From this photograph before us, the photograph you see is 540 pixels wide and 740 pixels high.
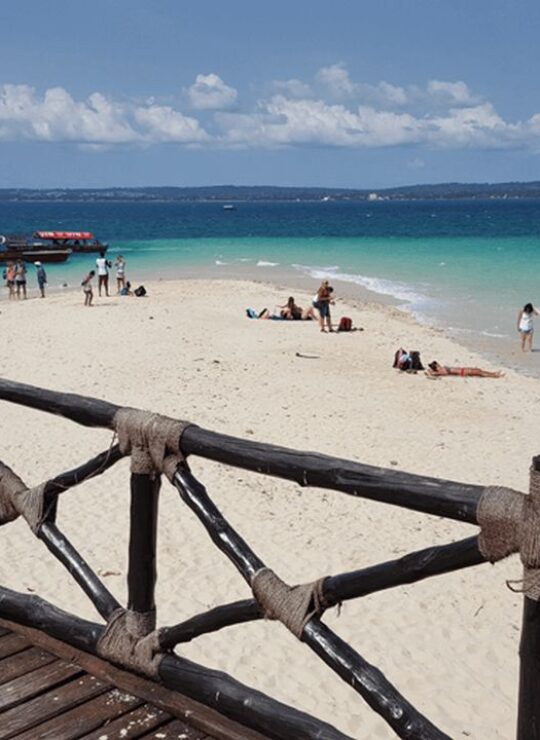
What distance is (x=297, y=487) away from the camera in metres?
11.0

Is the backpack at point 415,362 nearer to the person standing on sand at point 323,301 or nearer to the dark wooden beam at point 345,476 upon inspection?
the person standing on sand at point 323,301

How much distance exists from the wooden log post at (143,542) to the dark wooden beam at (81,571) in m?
A: 0.14

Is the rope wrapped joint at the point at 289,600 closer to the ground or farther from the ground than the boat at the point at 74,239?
farther from the ground

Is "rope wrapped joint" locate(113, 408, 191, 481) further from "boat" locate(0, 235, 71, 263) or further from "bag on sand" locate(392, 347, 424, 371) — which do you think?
"boat" locate(0, 235, 71, 263)

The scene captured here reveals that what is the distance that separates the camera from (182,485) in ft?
11.5

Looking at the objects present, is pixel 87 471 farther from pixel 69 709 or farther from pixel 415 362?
pixel 415 362

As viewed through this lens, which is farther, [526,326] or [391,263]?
[391,263]

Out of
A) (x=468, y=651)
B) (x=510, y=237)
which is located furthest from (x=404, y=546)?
(x=510, y=237)

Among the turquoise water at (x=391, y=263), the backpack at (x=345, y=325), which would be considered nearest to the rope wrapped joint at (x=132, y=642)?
the backpack at (x=345, y=325)

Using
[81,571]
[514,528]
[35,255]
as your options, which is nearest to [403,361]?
[81,571]

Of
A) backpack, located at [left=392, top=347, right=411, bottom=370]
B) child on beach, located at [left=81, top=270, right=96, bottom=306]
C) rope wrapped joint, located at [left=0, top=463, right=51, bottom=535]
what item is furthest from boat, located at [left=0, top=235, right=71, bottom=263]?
rope wrapped joint, located at [left=0, top=463, right=51, bottom=535]

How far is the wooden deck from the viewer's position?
11.1ft

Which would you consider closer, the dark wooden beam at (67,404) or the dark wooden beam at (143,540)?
the dark wooden beam at (143,540)

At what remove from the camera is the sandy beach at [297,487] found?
695cm
